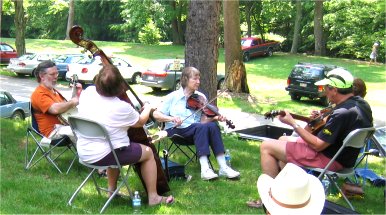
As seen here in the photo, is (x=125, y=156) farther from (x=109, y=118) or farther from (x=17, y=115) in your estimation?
(x=17, y=115)

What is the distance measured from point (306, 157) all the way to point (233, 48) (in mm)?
11113

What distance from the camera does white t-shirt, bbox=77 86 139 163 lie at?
13.1 ft

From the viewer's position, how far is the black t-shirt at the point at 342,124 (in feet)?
13.4

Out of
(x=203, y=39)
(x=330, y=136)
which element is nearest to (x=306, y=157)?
(x=330, y=136)

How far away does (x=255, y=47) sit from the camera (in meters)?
30.2

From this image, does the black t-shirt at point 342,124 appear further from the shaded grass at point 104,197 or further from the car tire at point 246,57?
the car tire at point 246,57

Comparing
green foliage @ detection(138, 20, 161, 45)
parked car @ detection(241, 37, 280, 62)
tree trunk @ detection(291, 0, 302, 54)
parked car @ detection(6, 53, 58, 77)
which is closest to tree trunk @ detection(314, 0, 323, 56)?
tree trunk @ detection(291, 0, 302, 54)

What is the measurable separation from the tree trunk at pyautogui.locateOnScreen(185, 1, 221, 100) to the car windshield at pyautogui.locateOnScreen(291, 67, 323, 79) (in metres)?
10.1

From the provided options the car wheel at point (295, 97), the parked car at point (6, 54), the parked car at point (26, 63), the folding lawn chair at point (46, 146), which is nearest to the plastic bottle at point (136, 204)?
the folding lawn chair at point (46, 146)

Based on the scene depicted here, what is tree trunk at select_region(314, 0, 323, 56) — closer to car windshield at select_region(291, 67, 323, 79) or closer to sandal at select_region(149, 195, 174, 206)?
car windshield at select_region(291, 67, 323, 79)

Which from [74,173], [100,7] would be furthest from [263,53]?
[74,173]

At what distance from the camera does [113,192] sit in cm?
418

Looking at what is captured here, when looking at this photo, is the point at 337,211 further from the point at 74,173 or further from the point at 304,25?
the point at 304,25

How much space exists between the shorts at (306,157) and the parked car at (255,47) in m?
25.2
